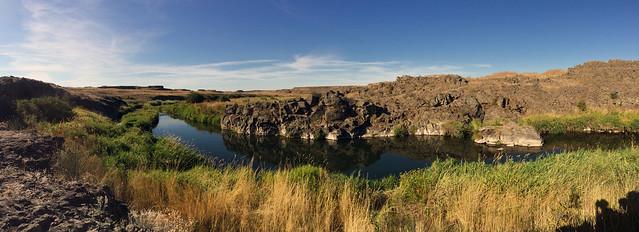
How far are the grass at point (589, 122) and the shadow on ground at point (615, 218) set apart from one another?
31880mm

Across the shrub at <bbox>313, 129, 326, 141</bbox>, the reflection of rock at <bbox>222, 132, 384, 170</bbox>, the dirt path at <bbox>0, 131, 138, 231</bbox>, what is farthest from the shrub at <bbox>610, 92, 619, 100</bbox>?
the dirt path at <bbox>0, 131, 138, 231</bbox>

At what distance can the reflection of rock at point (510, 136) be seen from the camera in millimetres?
28317

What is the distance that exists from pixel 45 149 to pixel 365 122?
33406 millimetres

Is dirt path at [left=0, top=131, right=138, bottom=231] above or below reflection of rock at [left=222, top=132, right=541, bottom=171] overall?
above

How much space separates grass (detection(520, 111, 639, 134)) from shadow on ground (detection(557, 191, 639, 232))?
31880 millimetres

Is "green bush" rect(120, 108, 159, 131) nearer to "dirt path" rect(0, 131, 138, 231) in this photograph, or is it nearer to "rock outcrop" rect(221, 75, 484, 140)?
"rock outcrop" rect(221, 75, 484, 140)

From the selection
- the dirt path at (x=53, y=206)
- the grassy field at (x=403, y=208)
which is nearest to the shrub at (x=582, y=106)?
the grassy field at (x=403, y=208)

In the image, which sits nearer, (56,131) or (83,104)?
(56,131)

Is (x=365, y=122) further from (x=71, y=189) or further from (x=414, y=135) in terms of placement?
(x=71, y=189)

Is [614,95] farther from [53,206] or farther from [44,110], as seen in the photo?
[44,110]

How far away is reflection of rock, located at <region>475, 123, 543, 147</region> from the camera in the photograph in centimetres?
2832

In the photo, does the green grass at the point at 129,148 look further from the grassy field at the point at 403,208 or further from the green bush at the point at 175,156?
the grassy field at the point at 403,208

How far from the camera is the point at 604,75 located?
44656 mm

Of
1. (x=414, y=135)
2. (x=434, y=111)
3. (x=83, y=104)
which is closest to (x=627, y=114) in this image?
(x=434, y=111)
